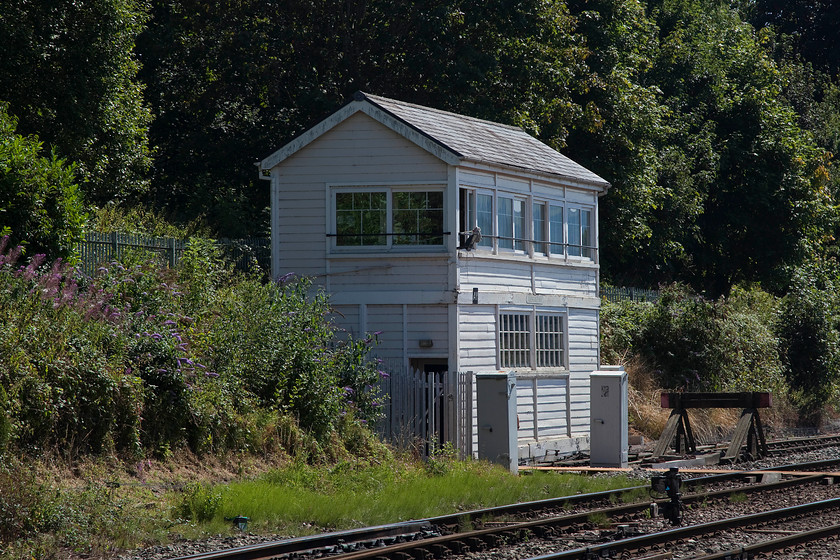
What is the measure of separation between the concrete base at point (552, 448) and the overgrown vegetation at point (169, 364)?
4318 millimetres

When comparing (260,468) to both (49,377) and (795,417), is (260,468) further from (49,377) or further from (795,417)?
(795,417)

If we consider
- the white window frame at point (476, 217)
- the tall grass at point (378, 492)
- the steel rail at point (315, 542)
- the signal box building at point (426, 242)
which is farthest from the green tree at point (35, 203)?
the white window frame at point (476, 217)

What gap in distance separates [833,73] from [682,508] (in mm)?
53905

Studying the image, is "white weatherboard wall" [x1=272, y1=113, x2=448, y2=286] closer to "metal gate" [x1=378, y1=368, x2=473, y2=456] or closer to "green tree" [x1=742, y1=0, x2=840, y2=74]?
"metal gate" [x1=378, y1=368, x2=473, y2=456]

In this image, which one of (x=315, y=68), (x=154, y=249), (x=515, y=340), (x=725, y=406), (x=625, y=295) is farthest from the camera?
(x=315, y=68)

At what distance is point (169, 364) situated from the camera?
15180 millimetres

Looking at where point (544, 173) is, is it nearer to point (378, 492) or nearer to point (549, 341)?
point (549, 341)

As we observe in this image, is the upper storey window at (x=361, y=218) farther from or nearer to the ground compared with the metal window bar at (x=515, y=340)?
farther from the ground

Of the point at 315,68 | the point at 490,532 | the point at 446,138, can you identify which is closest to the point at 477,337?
the point at 446,138

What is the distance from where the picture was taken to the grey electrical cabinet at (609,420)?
21.2 m

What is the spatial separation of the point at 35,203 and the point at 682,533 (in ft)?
32.0

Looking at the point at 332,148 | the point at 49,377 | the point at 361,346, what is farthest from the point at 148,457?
the point at 332,148

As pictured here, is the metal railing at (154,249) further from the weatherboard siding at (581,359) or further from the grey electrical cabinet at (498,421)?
the weatherboard siding at (581,359)

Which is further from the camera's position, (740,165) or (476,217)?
(740,165)
